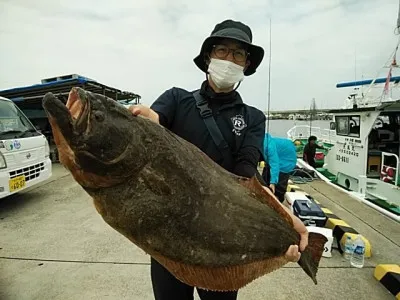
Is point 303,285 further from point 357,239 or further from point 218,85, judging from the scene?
point 218,85

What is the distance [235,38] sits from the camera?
1.82 meters

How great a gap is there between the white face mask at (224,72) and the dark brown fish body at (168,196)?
61 centimetres

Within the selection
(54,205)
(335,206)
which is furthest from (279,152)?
(54,205)

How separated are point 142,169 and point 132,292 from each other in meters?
2.46

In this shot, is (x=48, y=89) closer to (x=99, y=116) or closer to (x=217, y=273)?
(x=99, y=116)

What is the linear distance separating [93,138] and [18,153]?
18.0ft

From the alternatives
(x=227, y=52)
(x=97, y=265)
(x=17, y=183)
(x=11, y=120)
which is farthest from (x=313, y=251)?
(x=11, y=120)

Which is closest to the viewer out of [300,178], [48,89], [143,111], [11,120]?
[143,111]

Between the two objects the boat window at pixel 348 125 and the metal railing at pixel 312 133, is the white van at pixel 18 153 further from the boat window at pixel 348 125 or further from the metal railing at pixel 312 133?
the metal railing at pixel 312 133

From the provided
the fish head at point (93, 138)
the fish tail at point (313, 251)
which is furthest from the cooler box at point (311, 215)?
the fish head at point (93, 138)

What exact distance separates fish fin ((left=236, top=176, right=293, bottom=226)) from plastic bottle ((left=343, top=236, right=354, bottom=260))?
284 cm

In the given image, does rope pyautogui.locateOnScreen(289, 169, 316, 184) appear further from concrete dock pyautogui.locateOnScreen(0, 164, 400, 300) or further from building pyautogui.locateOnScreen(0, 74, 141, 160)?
building pyautogui.locateOnScreen(0, 74, 141, 160)

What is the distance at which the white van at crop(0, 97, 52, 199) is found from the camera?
18.1 feet

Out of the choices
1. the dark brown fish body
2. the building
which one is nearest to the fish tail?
the dark brown fish body
